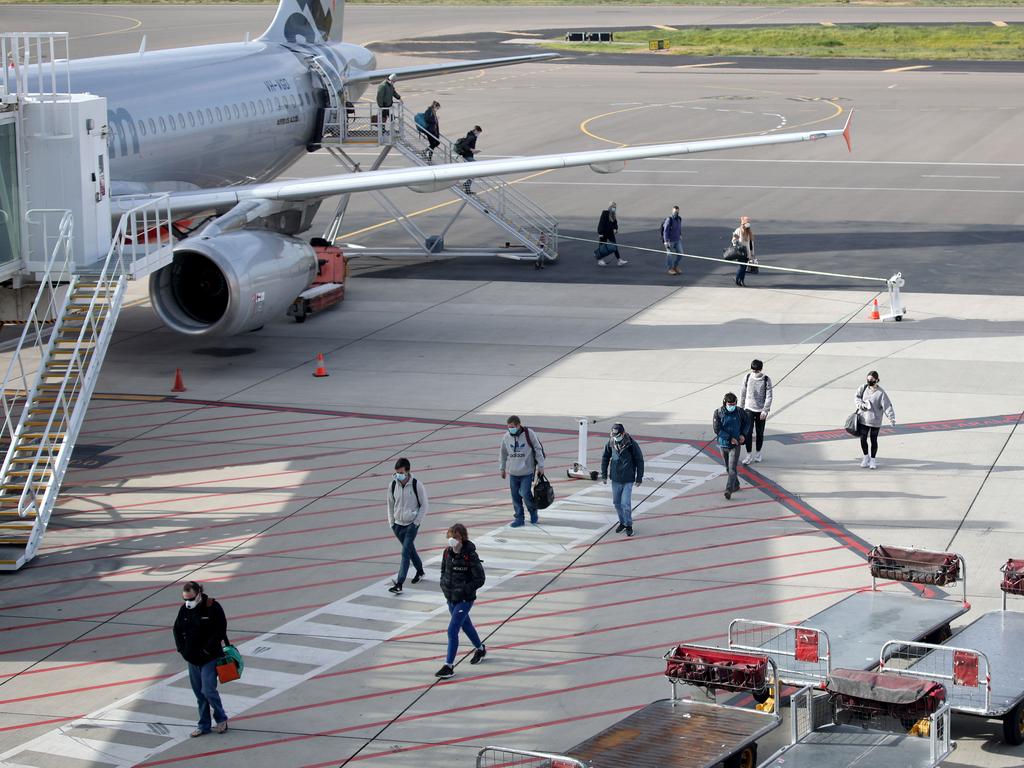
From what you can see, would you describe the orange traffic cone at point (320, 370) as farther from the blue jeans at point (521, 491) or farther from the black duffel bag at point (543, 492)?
the black duffel bag at point (543, 492)

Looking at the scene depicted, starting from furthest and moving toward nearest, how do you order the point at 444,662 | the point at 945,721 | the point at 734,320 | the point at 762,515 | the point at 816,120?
1. the point at 816,120
2. the point at 734,320
3. the point at 762,515
4. the point at 444,662
5. the point at 945,721

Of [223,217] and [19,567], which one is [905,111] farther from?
[19,567]

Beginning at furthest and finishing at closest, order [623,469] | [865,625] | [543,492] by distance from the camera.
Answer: [543,492]
[623,469]
[865,625]

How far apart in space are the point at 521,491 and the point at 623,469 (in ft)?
5.72

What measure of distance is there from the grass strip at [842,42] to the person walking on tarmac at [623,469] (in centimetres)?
8007

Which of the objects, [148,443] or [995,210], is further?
[995,210]

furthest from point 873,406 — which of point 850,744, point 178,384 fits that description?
point 178,384

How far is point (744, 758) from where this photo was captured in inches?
570

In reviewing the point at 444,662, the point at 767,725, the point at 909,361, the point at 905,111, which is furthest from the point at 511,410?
the point at 905,111

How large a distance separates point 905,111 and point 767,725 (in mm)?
61531

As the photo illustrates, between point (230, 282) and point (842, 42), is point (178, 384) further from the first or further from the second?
point (842, 42)

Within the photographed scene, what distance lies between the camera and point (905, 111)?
7175 cm

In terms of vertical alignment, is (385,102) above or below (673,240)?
above

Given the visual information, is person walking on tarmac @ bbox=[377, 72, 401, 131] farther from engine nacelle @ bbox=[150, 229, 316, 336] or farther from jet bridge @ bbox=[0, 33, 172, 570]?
jet bridge @ bbox=[0, 33, 172, 570]
